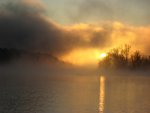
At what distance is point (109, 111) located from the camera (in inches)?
5295

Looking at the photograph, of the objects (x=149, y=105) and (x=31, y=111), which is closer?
(x=31, y=111)

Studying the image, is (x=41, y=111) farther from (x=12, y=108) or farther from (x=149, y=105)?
(x=149, y=105)

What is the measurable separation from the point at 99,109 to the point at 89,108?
14.4 feet

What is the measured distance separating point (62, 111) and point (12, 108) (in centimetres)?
1992

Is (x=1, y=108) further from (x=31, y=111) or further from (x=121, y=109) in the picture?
(x=121, y=109)

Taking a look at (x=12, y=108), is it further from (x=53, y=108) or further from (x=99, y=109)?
(x=99, y=109)

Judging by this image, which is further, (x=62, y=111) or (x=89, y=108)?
(x=89, y=108)

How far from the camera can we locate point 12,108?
132 m

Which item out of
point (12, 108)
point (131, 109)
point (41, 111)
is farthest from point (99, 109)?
point (12, 108)

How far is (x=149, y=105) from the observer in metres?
157

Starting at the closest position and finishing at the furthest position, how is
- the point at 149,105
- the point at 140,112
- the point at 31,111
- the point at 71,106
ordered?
the point at 31,111
the point at 140,112
the point at 71,106
the point at 149,105

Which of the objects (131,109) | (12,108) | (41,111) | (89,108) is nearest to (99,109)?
(89,108)

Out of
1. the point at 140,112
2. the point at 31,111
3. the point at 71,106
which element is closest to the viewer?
the point at 31,111

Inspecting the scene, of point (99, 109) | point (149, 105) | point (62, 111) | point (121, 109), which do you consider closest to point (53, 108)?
point (62, 111)
